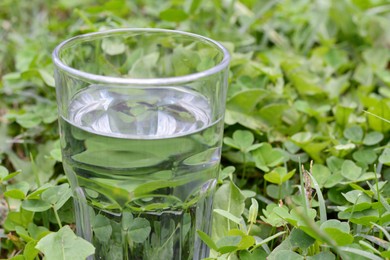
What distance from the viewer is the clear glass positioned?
2.81 feet

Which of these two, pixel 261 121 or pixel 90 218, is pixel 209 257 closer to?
pixel 90 218

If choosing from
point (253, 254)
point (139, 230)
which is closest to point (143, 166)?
point (139, 230)

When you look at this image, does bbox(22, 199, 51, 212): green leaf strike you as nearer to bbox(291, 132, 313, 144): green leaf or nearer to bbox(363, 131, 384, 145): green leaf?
bbox(291, 132, 313, 144): green leaf

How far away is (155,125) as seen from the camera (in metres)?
0.97

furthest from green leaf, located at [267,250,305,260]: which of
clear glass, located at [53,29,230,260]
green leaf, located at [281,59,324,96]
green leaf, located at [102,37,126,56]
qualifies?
green leaf, located at [281,59,324,96]

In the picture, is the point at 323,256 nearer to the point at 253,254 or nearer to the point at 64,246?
the point at 253,254

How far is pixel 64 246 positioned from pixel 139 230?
0.38 feet

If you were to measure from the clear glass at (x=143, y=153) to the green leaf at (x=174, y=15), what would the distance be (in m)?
0.77

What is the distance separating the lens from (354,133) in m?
1.31

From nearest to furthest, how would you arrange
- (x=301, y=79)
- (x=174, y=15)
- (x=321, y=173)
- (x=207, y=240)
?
1. (x=207, y=240)
2. (x=321, y=173)
3. (x=301, y=79)
4. (x=174, y=15)

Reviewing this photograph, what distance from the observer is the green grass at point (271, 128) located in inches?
39.2

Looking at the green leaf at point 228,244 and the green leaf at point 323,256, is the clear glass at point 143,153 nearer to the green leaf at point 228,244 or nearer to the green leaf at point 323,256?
the green leaf at point 228,244

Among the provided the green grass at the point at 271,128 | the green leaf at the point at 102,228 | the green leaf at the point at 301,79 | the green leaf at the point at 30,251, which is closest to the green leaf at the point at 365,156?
the green grass at the point at 271,128

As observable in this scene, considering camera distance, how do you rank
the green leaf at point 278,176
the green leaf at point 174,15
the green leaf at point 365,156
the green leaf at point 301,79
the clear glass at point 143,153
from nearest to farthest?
1. the clear glass at point 143,153
2. the green leaf at point 278,176
3. the green leaf at point 365,156
4. the green leaf at point 301,79
5. the green leaf at point 174,15
